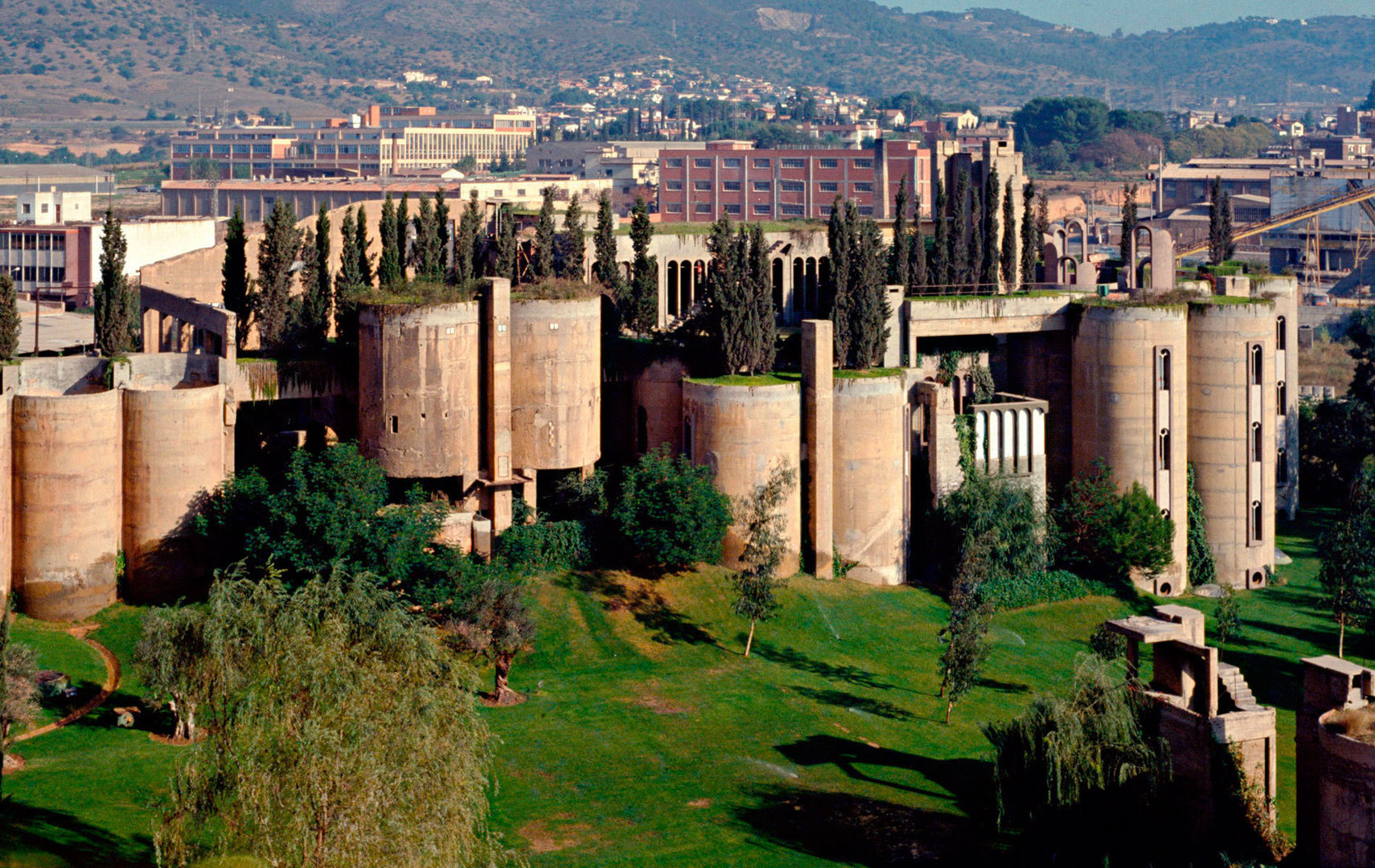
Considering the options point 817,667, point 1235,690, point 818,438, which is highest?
point 818,438

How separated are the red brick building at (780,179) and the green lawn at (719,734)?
298 feet

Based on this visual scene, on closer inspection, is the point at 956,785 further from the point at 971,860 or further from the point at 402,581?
the point at 402,581

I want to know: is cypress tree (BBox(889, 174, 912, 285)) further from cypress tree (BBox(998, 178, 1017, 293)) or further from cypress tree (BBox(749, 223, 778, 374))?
cypress tree (BBox(749, 223, 778, 374))

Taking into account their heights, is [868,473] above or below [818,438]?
below

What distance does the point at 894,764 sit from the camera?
48875mm

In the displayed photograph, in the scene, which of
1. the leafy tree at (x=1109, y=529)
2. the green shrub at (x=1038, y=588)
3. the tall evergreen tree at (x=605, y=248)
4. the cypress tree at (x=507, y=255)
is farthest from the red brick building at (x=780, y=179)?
the cypress tree at (x=507, y=255)

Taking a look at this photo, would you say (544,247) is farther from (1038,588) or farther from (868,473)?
(1038,588)

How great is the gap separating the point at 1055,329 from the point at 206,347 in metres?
31.8

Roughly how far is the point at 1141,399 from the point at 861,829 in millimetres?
29005

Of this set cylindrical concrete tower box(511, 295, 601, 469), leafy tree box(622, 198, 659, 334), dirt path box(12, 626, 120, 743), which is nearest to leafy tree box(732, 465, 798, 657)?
cylindrical concrete tower box(511, 295, 601, 469)

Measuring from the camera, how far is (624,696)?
2046 inches

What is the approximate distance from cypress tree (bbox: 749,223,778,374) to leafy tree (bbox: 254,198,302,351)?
52.7 ft

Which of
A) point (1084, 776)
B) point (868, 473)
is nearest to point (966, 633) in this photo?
point (1084, 776)

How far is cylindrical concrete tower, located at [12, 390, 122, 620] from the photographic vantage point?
177 ft
